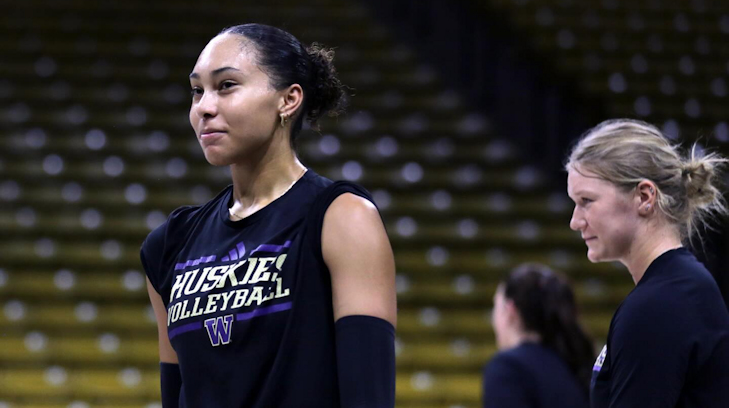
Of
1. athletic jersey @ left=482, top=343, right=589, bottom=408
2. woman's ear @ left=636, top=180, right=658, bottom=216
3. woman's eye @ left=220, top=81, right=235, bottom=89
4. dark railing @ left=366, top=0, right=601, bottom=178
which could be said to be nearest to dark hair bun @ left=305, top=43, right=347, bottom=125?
woman's eye @ left=220, top=81, right=235, bottom=89

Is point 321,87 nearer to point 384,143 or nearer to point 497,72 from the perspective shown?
point 384,143

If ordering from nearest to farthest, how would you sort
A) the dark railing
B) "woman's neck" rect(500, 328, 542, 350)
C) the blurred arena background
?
"woman's neck" rect(500, 328, 542, 350) → the blurred arena background → the dark railing

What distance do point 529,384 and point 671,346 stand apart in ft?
3.34

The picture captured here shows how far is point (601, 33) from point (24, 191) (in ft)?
13.6

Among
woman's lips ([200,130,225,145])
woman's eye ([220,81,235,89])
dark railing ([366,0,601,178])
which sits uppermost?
dark railing ([366,0,601,178])

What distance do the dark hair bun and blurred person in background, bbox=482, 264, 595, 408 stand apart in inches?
43.0

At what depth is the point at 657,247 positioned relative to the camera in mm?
1440

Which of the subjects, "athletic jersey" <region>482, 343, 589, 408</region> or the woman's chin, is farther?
"athletic jersey" <region>482, 343, 589, 408</region>

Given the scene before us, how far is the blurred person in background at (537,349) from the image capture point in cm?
229

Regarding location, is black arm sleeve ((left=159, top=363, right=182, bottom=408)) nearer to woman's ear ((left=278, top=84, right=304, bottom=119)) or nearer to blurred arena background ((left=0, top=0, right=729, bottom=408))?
woman's ear ((left=278, top=84, right=304, bottom=119))

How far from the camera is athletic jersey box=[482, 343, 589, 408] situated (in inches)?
90.0

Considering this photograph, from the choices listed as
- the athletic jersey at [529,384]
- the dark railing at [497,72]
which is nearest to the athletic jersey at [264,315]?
the athletic jersey at [529,384]

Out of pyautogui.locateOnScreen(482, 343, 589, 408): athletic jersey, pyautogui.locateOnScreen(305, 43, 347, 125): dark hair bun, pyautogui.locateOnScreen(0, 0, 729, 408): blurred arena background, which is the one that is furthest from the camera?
pyautogui.locateOnScreen(0, 0, 729, 408): blurred arena background

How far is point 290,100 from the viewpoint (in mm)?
1346
